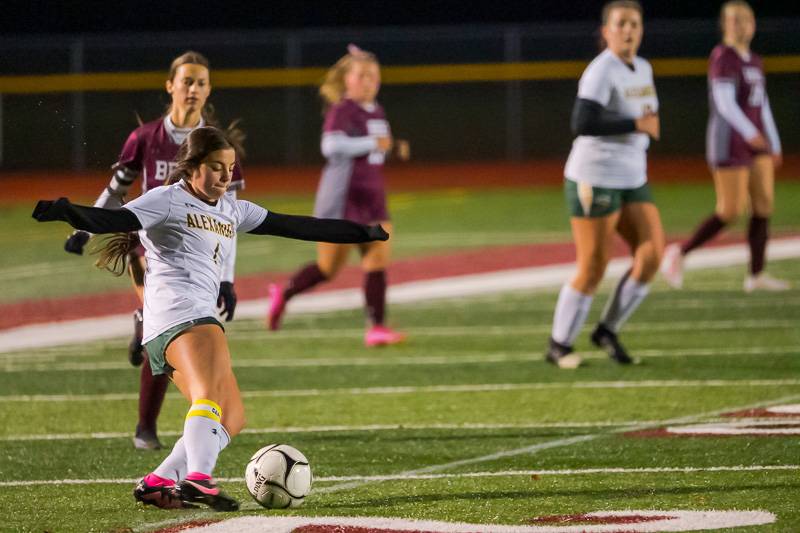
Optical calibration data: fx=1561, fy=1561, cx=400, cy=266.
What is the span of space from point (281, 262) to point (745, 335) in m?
6.46

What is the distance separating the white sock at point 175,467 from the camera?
19.4 feet

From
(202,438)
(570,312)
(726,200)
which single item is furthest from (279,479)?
(726,200)

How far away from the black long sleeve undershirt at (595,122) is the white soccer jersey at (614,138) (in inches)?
2.0

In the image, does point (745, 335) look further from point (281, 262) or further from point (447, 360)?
point (281, 262)

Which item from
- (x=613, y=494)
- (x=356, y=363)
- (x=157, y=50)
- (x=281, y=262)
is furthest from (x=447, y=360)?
(x=157, y=50)

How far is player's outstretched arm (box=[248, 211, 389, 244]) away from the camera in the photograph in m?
6.25

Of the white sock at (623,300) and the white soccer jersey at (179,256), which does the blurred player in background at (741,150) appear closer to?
the white sock at (623,300)

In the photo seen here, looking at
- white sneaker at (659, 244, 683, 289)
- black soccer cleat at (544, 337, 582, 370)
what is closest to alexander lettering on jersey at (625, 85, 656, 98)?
black soccer cleat at (544, 337, 582, 370)

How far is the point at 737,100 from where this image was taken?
13.2 m

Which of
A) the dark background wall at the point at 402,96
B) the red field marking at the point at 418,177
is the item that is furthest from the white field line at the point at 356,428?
the dark background wall at the point at 402,96

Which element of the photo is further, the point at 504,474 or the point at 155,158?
the point at 155,158

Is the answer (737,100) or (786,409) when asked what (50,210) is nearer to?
(786,409)

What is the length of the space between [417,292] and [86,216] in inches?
339

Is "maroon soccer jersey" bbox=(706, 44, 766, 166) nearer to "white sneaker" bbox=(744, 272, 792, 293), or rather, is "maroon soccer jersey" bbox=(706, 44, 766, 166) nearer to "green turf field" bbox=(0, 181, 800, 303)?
"white sneaker" bbox=(744, 272, 792, 293)
